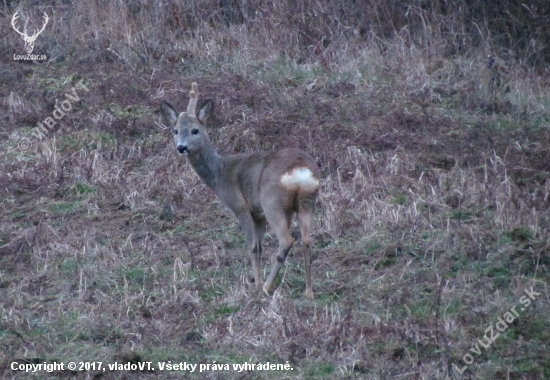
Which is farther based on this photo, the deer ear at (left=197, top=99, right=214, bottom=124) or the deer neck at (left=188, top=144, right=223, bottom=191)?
the deer ear at (left=197, top=99, right=214, bottom=124)

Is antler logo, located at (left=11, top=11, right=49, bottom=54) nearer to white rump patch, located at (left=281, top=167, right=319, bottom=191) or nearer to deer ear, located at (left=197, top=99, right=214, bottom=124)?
deer ear, located at (left=197, top=99, right=214, bottom=124)

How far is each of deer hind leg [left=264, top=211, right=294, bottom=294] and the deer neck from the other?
3.55ft

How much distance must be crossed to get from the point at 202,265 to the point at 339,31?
6.85m

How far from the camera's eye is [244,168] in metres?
8.31

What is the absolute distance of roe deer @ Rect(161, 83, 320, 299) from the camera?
7.61 meters

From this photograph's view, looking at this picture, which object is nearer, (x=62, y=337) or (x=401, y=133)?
(x=62, y=337)

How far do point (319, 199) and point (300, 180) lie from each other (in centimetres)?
214

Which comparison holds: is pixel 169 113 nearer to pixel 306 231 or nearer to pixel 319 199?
pixel 319 199

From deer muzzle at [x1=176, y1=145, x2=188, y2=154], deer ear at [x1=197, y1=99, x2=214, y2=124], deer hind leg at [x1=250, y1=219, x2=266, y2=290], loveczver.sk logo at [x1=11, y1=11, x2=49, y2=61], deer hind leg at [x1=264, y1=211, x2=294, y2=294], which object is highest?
deer ear at [x1=197, y1=99, x2=214, y2=124]

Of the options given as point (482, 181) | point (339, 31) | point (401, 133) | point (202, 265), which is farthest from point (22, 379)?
point (339, 31)

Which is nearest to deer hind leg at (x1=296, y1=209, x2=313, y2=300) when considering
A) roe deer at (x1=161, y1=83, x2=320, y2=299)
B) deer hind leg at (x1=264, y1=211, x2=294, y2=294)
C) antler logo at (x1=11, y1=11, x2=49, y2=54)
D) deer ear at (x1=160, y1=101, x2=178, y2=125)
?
roe deer at (x1=161, y1=83, x2=320, y2=299)

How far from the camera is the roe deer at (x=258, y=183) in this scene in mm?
7613

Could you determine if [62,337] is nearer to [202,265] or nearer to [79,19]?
[202,265]

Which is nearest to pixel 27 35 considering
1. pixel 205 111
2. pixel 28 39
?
pixel 28 39
